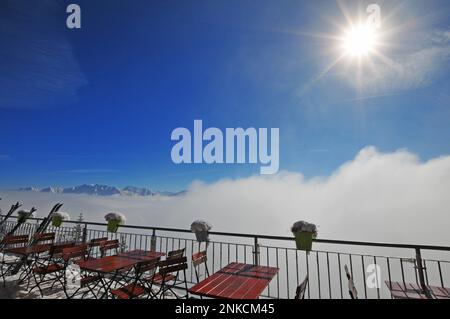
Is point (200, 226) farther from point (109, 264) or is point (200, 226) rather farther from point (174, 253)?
point (109, 264)

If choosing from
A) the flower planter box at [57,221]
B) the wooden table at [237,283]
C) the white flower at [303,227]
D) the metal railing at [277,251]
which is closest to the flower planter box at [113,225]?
the metal railing at [277,251]

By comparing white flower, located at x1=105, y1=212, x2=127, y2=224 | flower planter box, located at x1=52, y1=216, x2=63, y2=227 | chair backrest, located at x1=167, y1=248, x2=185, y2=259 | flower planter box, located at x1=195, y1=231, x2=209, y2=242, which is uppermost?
white flower, located at x1=105, y1=212, x2=127, y2=224

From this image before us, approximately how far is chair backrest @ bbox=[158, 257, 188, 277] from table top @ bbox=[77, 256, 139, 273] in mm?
896

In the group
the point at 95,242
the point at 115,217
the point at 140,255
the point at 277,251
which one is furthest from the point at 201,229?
the point at 115,217

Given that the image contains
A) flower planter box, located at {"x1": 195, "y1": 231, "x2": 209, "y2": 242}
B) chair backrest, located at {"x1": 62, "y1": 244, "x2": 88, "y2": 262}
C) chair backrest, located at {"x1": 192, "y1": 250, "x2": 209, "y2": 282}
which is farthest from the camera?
flower planter box, located at {"x1": 195, "y1": 231, "x2": 209, "y2": 242}

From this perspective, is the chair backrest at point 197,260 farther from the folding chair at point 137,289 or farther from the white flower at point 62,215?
the white flower at point 62,215

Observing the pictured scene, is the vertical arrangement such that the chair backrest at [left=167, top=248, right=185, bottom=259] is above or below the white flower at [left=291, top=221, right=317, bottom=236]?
below

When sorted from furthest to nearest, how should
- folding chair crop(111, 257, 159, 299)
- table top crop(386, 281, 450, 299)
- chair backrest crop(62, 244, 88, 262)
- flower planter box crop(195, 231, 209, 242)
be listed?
flower planter box crop(195, 231, 209, 242)
chair backrest crop(62, 244, 88, 262)
folding chair crop(111, 257, 159, 299)
table top crop(386, 281, 450, 299)

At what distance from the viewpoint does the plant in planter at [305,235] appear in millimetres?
4793

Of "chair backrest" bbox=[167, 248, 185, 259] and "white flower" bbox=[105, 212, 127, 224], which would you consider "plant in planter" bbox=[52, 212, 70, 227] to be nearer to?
"white flower" bbox=[105, 212, 127, 224]

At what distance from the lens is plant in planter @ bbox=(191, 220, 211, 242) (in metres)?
5.83

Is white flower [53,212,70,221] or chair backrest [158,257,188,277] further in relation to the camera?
white flower [53,212,70,221]

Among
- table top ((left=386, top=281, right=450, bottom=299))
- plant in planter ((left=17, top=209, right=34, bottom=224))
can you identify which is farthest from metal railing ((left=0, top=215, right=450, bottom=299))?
plant in planter ((left=17, top=209, right=34, bottom=224))
